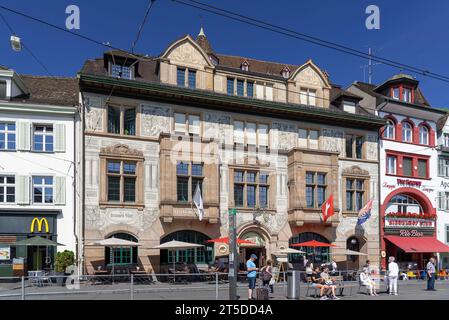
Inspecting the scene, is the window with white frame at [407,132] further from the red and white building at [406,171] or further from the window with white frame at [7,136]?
the window with white frame at [7,136]

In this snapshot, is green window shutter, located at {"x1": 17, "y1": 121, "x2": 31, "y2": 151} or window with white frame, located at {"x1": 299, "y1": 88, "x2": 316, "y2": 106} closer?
green window shutter, located at {"x1": 17, "y1": 121, "x2": 31, "y2": 151}

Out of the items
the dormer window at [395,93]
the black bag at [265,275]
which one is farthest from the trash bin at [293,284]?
the dormer window at [395,93]

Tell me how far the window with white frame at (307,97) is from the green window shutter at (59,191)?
1584cm

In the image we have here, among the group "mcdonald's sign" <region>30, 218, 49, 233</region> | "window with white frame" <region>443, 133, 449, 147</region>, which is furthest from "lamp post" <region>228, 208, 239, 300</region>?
"window with white frame" <region>443, 133, 449, 147</region>

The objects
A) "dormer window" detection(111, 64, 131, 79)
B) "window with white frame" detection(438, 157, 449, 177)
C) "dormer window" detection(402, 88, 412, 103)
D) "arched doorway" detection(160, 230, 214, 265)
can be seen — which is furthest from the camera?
"window with white frame" detection(438, 157, 449, 177)

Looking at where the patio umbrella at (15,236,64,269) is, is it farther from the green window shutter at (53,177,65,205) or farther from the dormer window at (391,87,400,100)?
the dormer window at (391,87,400,100)

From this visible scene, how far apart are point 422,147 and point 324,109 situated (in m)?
9.74

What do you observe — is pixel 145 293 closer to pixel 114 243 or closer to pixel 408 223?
pixel 114 243

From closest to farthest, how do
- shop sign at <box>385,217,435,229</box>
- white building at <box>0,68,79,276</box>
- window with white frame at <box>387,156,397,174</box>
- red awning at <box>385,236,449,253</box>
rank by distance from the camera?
1. white building at <box>0,68,79,276</box>
2. red awning at <box>385,236,449,253</box>
3. shop sign at <box>385,217,435,229</box>
4. window with white frame at <box>387,156,397,174</box>

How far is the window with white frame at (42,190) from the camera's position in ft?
88.1

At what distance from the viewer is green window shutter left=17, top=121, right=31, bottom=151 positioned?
1055 inches

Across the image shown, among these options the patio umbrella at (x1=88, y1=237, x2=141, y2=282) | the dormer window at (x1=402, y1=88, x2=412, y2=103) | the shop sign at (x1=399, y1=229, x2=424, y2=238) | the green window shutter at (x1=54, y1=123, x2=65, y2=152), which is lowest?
the shop sign at (x1=399, y1=229, x2=424, y2=238)

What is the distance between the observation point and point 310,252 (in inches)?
1282
